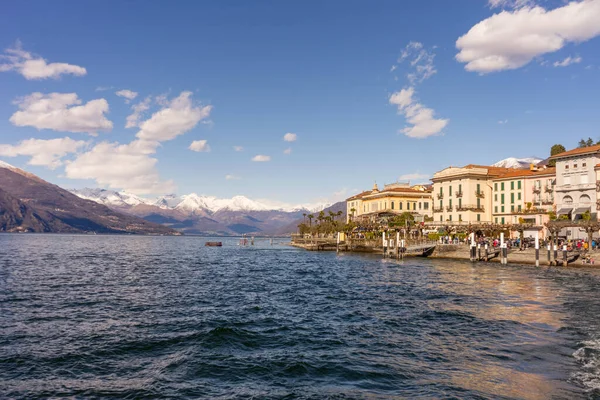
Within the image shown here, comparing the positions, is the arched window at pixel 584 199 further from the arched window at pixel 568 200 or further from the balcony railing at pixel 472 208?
the balcony railing at pixel 472 208

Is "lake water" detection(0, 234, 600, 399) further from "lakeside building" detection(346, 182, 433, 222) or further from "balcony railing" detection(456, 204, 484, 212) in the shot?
"lakeside building" detection(346, 182, 433, 222)

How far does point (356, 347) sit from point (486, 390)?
21.9 ft

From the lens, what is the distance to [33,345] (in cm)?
2038

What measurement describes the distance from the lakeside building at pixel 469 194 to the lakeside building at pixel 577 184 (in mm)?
19721

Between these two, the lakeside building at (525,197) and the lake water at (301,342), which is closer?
the lake water at (301,342)

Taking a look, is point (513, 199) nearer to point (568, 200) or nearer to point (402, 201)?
point (568, 200)

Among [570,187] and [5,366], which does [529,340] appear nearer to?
[5,366]

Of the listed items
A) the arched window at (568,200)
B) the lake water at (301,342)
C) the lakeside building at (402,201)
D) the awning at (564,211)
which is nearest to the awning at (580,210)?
the awning at (564,211)

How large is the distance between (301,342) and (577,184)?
77.5 metres

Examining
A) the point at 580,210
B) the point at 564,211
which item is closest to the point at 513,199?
the point at 564,211

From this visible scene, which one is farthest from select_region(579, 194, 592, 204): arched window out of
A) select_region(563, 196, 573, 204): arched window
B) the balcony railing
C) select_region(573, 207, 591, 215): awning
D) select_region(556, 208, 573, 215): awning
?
the balcony railing

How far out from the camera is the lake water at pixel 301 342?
15.4 m

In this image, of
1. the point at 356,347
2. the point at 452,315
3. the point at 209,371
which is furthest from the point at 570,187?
the point at 209,371

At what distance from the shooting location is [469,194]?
10188 centimetres
